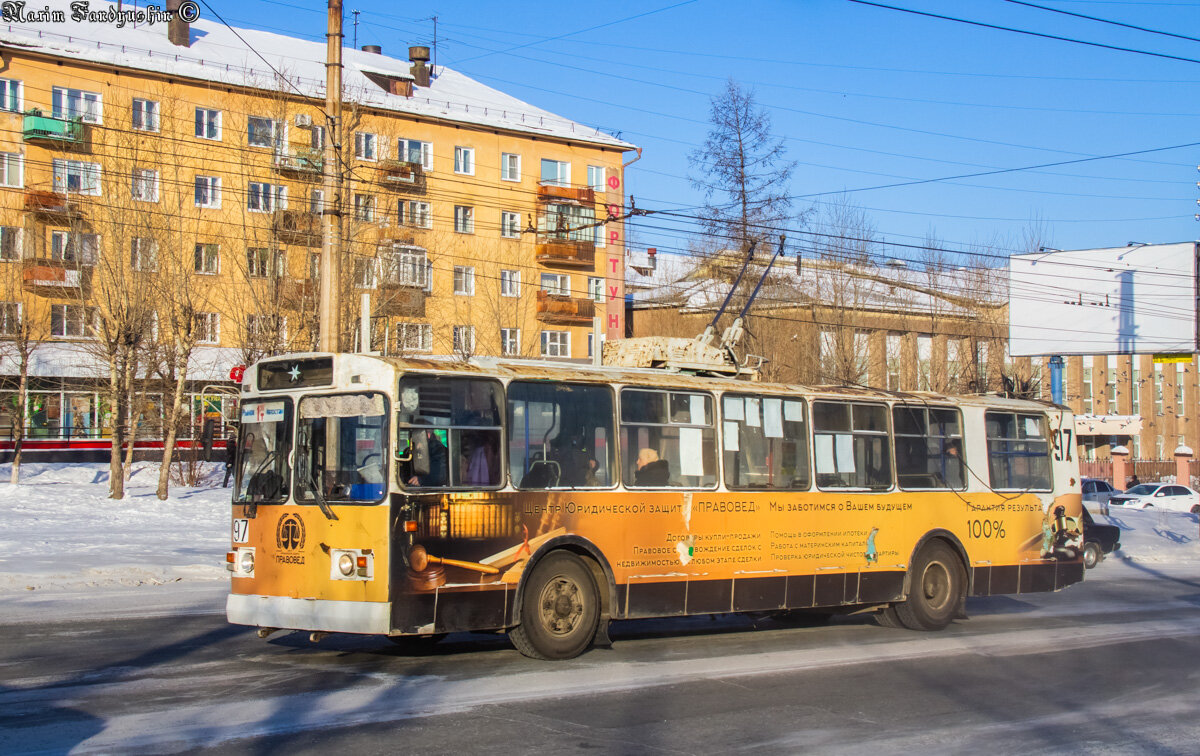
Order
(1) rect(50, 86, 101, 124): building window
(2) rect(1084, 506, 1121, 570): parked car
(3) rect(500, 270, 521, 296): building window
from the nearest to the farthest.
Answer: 1. (2) rect(1084, 506, 1121, 570): parked car
2. (1) rect(50, 86, 101, 124): building window
3. (3) rect(500, 270, 521, 296): building window

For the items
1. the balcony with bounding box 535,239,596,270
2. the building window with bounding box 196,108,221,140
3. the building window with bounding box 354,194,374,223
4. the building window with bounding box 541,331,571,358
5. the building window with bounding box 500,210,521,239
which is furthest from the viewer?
the balcony with bounding box 535,239,596,270

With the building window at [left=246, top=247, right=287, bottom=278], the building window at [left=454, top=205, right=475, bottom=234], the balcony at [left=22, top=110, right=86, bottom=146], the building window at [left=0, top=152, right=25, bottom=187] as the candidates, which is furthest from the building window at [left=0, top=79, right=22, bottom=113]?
the building window at [left=454, top=205, right=475, bottom=234]

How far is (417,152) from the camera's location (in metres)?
54.0

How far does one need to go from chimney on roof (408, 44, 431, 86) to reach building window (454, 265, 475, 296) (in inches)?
415

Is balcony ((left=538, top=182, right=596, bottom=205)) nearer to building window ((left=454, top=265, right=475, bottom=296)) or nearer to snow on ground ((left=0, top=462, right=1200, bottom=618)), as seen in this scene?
building window ((left=454, top=265, right=475, bottom=296))

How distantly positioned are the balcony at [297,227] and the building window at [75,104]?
1531cm

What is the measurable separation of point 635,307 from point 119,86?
28.3 m

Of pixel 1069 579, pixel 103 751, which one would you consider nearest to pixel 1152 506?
pixel 1069 579

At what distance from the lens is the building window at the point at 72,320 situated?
33.6 metres

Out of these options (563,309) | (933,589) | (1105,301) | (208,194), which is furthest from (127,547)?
(563,309)

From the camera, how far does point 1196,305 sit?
37.5 meters

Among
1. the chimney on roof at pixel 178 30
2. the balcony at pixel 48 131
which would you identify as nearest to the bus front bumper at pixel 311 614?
the balcony at pixel 48 131

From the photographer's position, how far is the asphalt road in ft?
25.0

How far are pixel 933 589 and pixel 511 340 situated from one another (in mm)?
39481
